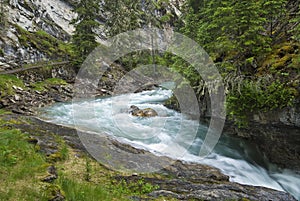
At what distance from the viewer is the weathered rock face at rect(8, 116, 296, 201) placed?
20.6 ft

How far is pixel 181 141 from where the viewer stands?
12.9 meters

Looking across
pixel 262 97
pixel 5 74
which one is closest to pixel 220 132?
pixel 262 97

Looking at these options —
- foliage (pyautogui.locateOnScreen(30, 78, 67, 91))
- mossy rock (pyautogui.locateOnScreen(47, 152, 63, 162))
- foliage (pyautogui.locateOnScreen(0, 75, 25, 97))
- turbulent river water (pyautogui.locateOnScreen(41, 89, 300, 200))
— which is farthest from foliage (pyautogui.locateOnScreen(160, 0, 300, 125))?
foliage (pyautogui.locateOnScreen(30, 78, 67, 91))

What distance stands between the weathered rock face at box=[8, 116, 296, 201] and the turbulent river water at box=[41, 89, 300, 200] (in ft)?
4.31

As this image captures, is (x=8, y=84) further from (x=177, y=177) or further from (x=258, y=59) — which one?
(x=258, y=59)

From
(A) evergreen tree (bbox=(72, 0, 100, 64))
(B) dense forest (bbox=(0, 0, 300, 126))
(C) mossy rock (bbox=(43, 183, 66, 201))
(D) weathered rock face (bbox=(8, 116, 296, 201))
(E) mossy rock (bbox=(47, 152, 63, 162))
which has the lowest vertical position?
(E) mossy rock (bbox=(47, 152, 63, 162))

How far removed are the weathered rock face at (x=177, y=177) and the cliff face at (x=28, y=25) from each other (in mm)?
16950

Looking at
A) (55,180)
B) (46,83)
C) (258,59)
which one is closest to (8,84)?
(46,83)

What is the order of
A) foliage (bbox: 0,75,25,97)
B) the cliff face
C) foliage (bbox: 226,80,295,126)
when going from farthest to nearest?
the cliff face, foliage (bbox: 0,75,25,97), foliage (bbox: 226,80,295,126)

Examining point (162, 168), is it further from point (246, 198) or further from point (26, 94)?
point (26, 94)

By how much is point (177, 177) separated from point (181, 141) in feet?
17.3

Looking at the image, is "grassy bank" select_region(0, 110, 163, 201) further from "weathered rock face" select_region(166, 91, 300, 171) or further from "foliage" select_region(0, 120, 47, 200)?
"weathered rock face" select_region(166, 91, 300, 171)

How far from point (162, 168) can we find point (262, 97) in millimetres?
5314

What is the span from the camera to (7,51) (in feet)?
79.4
